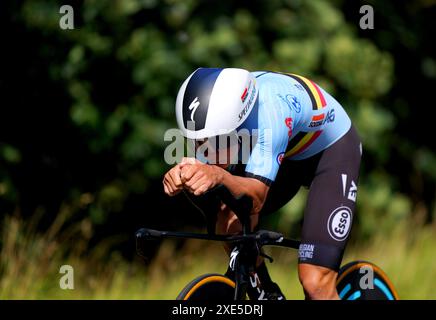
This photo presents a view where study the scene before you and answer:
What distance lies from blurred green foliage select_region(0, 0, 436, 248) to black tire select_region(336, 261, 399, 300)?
3.18 meters

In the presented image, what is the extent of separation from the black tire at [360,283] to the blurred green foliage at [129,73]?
3179 mm

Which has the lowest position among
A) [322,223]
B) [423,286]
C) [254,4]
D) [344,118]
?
[423,286]

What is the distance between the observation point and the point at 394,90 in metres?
12.4

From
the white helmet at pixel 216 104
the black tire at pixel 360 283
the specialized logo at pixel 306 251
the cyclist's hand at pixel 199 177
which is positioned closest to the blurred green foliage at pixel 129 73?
the black tire at pixel 360 283

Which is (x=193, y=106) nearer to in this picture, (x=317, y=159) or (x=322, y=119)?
(x=322, y=119)

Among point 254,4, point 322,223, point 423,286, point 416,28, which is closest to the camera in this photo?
point 322,223

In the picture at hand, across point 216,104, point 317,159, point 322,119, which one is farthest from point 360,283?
point 216,104

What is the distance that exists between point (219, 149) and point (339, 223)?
3.12ft

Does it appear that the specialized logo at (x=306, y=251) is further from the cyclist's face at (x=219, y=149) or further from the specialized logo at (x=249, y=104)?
the specialized logo at (x=249, y=104)

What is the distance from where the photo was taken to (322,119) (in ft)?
16.7
